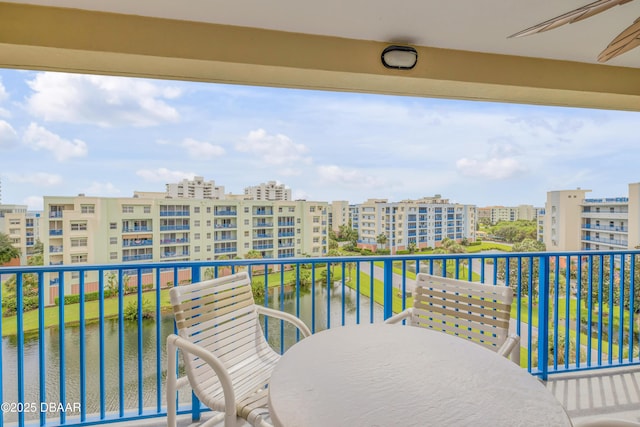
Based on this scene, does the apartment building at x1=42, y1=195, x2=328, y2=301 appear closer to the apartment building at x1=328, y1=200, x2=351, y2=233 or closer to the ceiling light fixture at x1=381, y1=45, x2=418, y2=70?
the apartment building at x1=328, y1=200, x2=351, y2=233

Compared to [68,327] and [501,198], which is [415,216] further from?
[68,327]

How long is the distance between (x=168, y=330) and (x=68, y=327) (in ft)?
2.11

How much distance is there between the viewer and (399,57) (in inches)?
97.3

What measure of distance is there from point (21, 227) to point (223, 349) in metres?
2.16

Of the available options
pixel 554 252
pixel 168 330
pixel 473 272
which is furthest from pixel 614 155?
pixel 168 330

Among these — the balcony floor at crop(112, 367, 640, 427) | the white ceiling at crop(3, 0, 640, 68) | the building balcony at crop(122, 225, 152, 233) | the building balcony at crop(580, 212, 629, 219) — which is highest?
the white ceiling at crop(3, 0, 640, 68)

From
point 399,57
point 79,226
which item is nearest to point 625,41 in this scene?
point 399,57

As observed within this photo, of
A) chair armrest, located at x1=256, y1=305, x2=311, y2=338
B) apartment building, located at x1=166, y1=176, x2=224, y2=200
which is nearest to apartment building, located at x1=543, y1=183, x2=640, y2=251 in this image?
chair armrest, located at x1=256, y1=305, x2=311, y2=338

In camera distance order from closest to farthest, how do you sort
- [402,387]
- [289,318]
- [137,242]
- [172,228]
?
[402,387] < [289,318] < [137,242] < [172,228]

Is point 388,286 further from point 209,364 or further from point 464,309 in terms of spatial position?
point 209,364

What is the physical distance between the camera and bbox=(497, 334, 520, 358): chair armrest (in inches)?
61.2

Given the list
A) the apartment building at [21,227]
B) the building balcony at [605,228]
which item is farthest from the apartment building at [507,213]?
the apartment building at [21,227]

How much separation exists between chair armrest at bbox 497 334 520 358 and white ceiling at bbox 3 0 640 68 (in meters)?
2.04

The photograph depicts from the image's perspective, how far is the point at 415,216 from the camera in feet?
11.6
